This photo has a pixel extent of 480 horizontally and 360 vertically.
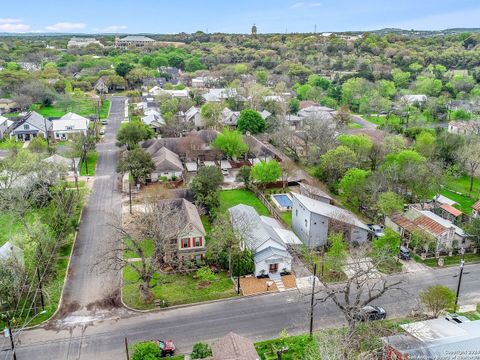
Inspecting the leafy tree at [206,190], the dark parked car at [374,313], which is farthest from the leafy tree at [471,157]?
the leafy tree at [206,190]

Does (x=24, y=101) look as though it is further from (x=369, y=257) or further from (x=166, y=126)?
(x=369, y=257)

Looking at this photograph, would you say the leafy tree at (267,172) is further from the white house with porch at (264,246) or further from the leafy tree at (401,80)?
the leafy tree at (401,80)

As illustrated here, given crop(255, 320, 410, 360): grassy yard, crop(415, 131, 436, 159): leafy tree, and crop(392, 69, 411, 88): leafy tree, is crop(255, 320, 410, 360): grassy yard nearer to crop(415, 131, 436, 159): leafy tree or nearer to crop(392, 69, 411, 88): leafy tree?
crop(415, 131, 436, 159): leafy tree

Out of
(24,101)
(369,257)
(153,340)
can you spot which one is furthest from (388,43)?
(153,340)

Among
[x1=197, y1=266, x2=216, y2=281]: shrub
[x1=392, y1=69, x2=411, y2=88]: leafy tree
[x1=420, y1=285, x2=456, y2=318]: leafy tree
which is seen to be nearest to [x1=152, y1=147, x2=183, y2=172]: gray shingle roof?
[x1=197, y1=266, x2=216, y2=281]: shrub

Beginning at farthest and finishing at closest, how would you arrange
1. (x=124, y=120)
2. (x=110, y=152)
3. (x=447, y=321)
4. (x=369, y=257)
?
(x=124, y=120), (x=110, y=152), (x=369, y=257), (x=447, y=321)

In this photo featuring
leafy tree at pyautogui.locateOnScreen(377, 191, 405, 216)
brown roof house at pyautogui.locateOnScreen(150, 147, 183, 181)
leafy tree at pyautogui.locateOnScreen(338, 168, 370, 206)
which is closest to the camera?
leafy tree at pyautogui.locateOnScreen(377, 191, 405, 216)
